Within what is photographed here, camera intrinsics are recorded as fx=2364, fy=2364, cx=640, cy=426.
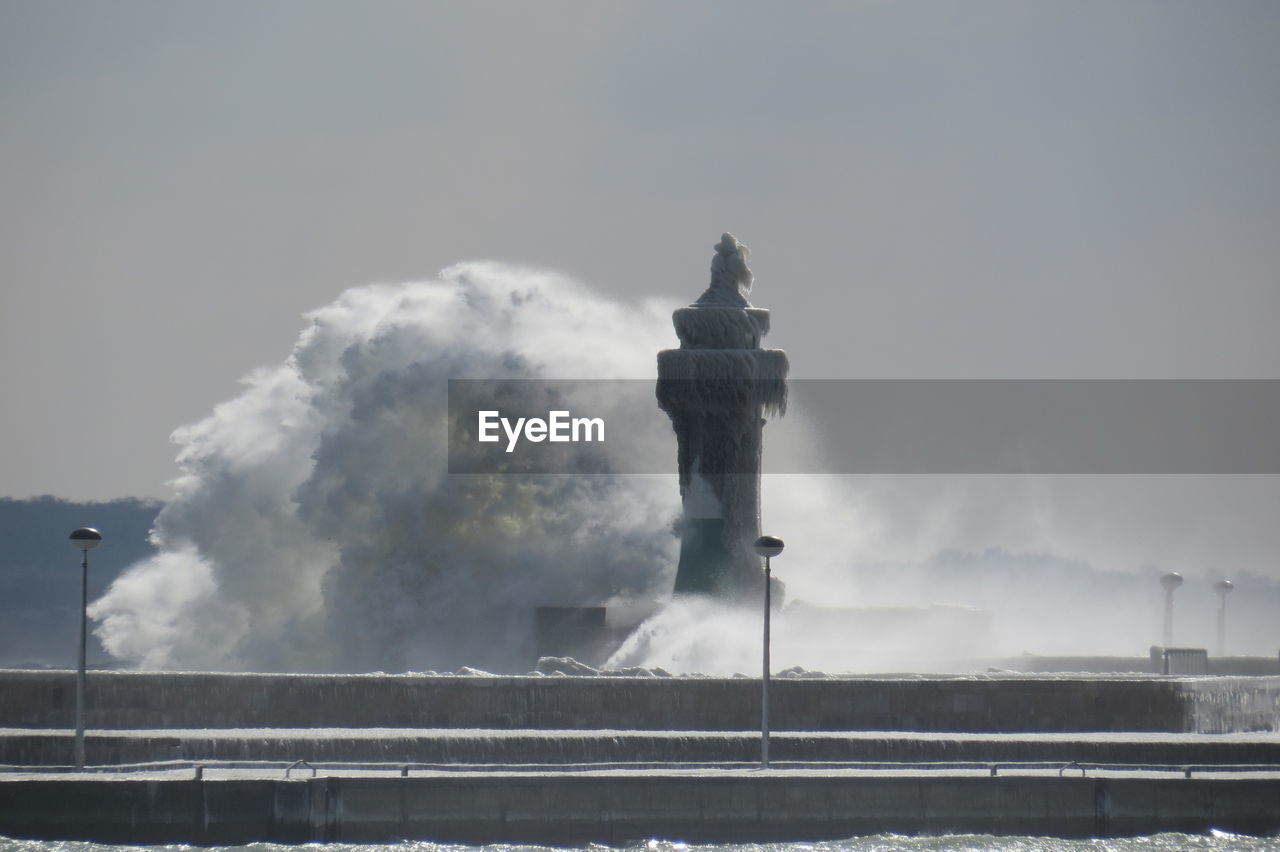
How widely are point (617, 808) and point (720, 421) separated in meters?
9.74

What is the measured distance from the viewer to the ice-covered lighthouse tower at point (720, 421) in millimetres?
28562

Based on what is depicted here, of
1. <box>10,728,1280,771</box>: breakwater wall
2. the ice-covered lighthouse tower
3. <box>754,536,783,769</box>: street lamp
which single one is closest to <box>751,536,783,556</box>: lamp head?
<box>754,536,783,769</box>: street lamp

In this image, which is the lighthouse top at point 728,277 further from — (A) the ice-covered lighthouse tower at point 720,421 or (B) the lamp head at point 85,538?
(B) the lamp head at point 85,538

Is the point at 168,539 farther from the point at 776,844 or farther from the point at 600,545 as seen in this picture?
the point at 776,844

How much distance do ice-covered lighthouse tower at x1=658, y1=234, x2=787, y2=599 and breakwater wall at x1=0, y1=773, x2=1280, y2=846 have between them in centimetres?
858

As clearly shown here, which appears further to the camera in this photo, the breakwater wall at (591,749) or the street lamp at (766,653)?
the breakwater wall at (591,749)

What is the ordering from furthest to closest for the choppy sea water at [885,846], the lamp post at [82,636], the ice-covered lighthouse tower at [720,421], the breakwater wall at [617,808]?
the ice-covered lighthouse tower at [720,421]
the lamp post at [82,636]
the breakwater wall at [617,808]
the choppy sea water at [885,846]

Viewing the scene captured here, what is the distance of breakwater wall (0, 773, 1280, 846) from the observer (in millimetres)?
19375

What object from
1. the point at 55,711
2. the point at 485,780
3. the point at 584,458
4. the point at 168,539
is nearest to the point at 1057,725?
the point at 485,780

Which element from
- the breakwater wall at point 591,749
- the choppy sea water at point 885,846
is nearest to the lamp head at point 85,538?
the breakwater wall at point 591,749

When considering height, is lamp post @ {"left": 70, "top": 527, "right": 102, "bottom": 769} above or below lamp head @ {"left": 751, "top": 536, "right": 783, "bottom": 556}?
below

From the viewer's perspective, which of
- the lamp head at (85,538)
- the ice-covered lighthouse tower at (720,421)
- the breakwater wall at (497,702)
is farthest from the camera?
the ice-covered lighthouse tower at (720,421)

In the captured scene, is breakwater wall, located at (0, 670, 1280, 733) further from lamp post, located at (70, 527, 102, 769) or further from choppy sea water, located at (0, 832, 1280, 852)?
choppy sea water, located at (0, 832, 1280, 852)

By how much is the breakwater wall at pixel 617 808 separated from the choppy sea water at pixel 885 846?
75mm
